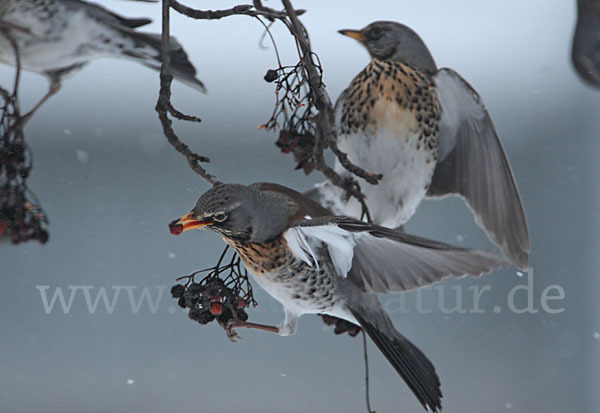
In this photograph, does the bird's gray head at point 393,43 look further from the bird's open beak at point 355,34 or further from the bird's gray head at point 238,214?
the bird's gray head at point 238,214

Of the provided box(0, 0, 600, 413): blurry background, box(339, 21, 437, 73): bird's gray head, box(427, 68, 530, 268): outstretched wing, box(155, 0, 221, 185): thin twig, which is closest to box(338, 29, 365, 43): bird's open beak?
box(339, 21, 437, 73): bird's gray head

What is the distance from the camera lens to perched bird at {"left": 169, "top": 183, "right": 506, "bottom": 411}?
600 millimetres

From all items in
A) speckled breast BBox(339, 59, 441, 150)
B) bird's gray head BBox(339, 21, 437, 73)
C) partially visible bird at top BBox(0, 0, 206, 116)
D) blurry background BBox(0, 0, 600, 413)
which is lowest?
blurry background BBox(0, 0, 600, 413)

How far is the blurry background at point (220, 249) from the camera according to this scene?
189 cm

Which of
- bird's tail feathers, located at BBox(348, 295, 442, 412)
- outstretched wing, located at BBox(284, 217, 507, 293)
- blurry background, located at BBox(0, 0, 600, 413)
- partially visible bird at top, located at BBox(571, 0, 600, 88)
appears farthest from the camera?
blurry background, located at BBox(0, 0, 600, 413)

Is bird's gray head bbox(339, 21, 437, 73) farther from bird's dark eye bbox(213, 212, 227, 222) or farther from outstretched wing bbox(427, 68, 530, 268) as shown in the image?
bird's dark eye bbox(213, 212, 227, 222)

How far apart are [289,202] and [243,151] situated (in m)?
1.08

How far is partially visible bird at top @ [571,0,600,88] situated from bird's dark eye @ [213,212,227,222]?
0.52 meters

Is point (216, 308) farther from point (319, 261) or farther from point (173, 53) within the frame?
point (173, 53)

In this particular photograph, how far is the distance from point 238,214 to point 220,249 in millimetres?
1119

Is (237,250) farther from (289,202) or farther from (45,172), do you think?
(45,172)

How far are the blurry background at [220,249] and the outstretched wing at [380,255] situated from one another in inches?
40.2

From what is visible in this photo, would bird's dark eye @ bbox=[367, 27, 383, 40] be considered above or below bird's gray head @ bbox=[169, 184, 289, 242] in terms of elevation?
above

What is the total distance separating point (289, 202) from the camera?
0.67 m
